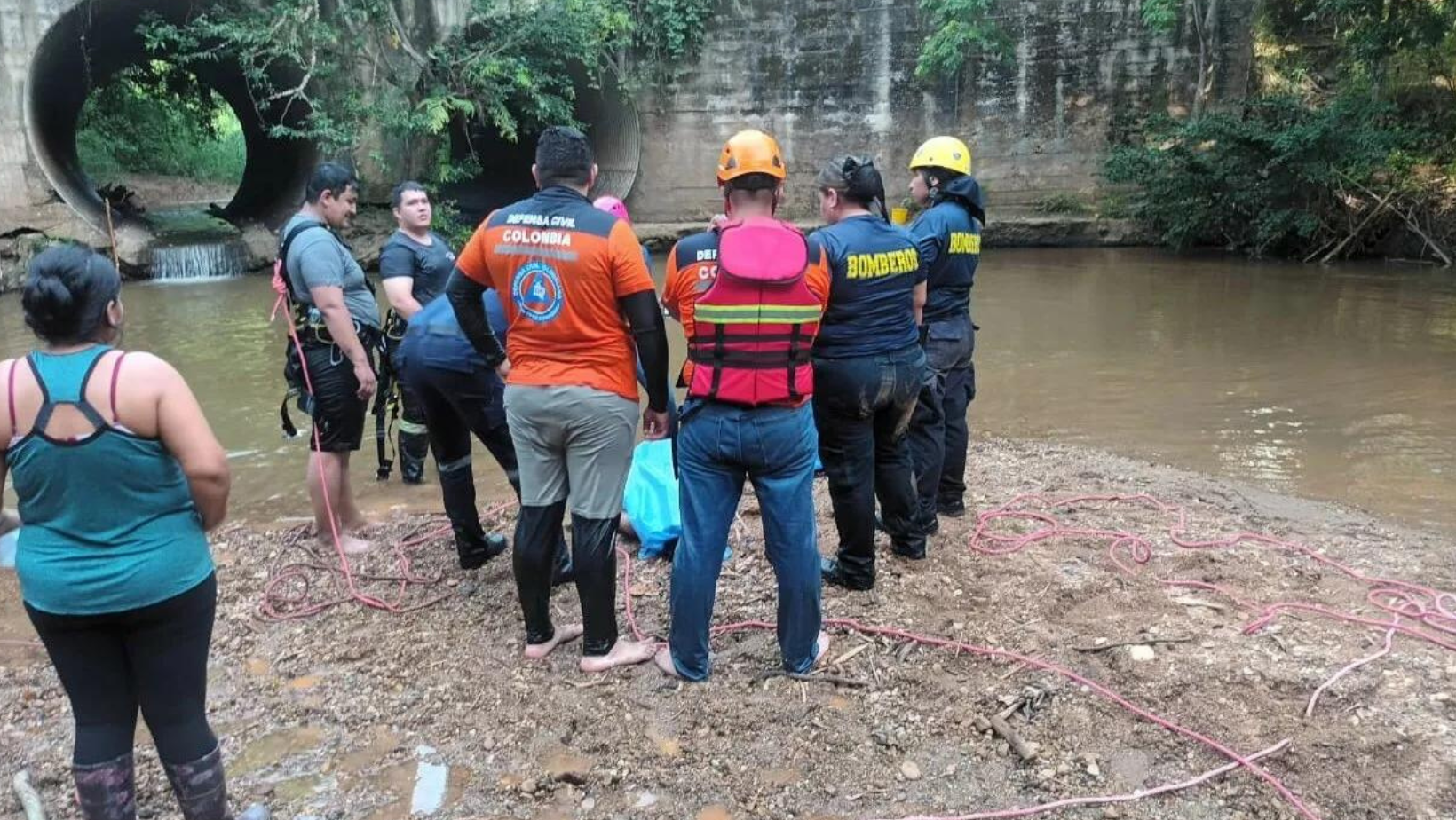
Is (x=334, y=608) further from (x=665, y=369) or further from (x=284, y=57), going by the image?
(x=284, y=57)

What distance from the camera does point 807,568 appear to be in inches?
131

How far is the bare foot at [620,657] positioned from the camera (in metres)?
3.46

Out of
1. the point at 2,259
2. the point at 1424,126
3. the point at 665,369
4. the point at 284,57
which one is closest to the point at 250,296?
the point at 2,259

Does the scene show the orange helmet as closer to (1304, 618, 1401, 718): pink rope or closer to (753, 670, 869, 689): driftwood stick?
(753, 670, 869, 689): driftwood stick

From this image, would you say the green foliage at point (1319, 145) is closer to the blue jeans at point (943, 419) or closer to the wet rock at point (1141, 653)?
the blue jeans at point (943, 419)

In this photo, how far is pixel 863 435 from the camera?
3.78 metres

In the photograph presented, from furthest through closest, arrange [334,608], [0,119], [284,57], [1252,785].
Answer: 1. [284,57]
2. [0,119]
3. [334,608]
4. [1252,785]

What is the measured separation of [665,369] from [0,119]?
14.9 m

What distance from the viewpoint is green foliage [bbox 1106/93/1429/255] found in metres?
14.3

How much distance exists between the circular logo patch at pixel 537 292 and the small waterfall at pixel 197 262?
14.5 metres

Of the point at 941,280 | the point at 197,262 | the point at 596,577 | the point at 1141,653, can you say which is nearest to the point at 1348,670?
the point at 1141,653

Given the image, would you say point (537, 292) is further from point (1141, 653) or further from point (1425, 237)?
point (1425, 237)

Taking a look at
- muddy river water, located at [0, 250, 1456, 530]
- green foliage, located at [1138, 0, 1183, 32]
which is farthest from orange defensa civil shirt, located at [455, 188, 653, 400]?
green foliage, located at [1138, 0, 1183, 32]

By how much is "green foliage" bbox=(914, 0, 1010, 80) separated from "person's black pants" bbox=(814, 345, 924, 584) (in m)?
14.6
